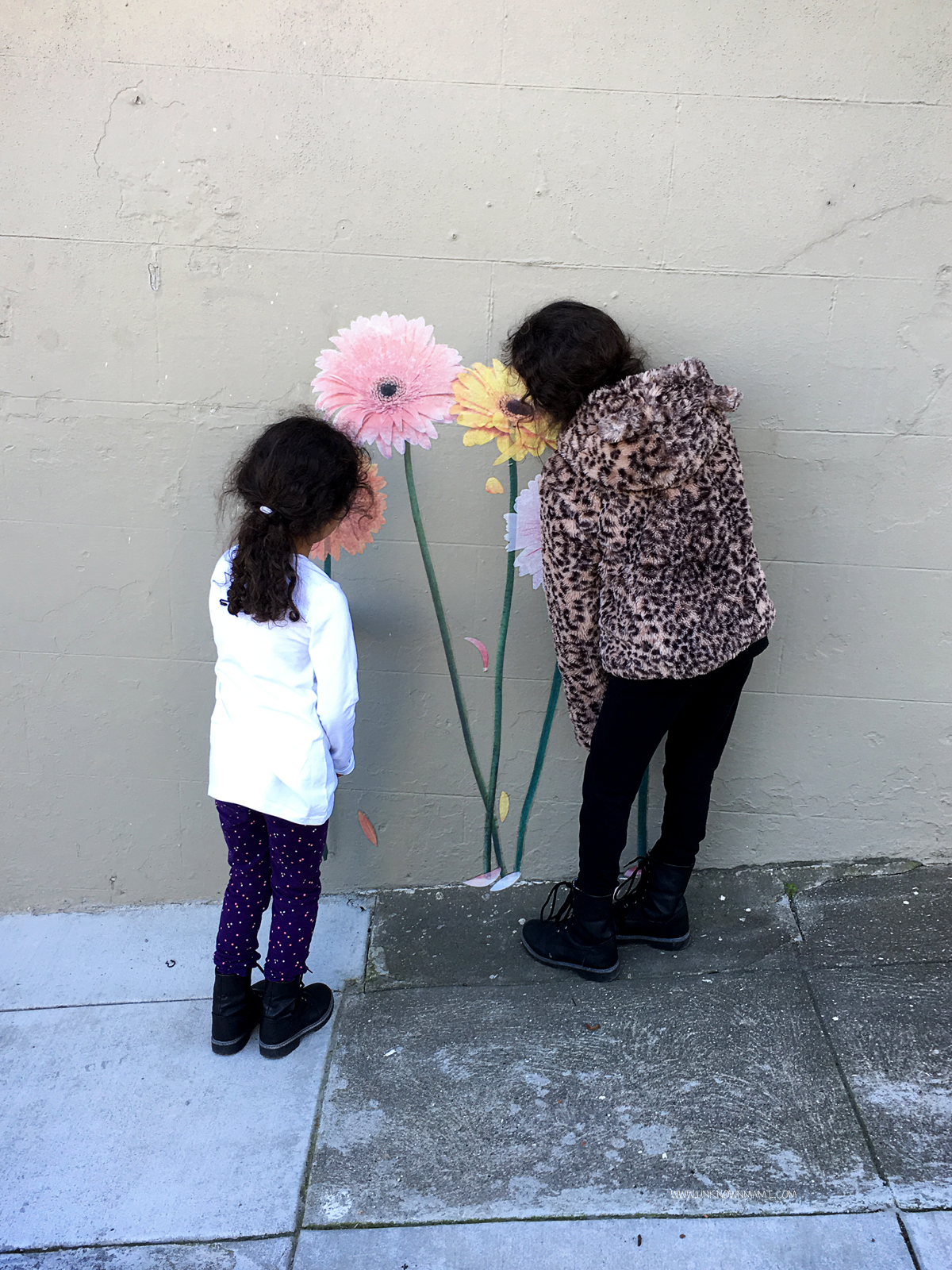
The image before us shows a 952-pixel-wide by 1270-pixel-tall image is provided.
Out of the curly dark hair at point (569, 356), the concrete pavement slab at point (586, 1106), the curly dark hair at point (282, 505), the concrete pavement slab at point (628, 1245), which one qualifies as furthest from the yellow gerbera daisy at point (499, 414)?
the concrete pavement slab at point (628, 1245)

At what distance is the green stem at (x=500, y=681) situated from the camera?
9.29 ft

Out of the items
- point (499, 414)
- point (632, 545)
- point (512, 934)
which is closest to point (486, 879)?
point (512, 934)

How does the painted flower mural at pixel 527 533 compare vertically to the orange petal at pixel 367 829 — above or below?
above

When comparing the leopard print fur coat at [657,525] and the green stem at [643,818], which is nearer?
the leopard print fur coat at [657,525]

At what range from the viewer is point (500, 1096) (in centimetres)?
246

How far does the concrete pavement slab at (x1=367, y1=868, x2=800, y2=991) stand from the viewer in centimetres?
288

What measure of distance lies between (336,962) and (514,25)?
8.34 feet

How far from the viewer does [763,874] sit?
3.22 m

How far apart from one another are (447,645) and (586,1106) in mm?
1283

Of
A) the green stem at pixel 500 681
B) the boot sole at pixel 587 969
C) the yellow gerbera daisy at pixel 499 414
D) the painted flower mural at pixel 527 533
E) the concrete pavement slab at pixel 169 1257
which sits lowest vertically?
the concrete pavement slab at pixel 169 1257

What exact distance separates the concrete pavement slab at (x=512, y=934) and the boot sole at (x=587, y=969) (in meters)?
0.02

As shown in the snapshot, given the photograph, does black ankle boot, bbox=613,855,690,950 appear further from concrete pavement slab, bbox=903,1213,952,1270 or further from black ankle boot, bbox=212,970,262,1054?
black ankle boot, bbox=212,970,262,1054

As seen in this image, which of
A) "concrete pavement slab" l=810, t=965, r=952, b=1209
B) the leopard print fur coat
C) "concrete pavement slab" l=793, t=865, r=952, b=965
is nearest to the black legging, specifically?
the leopard print fur coat

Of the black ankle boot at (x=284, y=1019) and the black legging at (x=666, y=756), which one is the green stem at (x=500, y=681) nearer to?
the black legging at (x=666, y=756)
